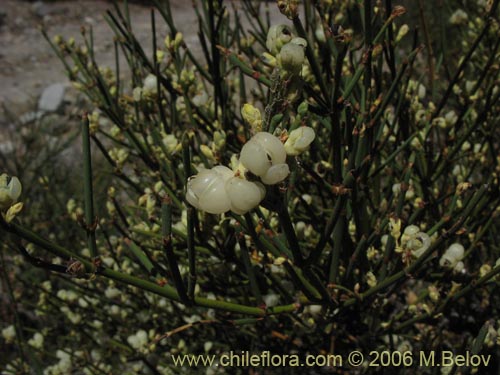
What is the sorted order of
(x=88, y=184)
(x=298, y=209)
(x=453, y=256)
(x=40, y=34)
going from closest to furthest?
(x=88, y=184), (x=453, y=256), (x=298, y=209), (x=40, y=34)

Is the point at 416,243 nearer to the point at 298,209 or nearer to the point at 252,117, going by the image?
the point at 252,117

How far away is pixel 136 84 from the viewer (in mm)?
1772

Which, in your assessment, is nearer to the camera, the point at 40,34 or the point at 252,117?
the point at 252,117

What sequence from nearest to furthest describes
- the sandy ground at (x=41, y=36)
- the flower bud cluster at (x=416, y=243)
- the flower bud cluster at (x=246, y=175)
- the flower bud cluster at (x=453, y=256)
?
the flower bud cluster at (x=246, y=175) → the flower bud cluster at (x=416, y=243) → the flower bud cluster at (x=453, y=256) → the sandy ground at (x=41, y=36)

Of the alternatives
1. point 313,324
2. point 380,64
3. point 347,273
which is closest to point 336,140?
point 347,273

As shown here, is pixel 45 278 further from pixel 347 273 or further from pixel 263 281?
pixel 347 273

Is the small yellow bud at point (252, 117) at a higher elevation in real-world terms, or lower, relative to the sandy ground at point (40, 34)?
higher

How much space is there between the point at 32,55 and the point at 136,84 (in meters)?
6.22

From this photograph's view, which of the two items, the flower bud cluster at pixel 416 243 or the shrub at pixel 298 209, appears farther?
the flower bud cluster at pixel 416 243

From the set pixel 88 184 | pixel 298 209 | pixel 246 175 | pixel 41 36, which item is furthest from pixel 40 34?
pixel 246 175

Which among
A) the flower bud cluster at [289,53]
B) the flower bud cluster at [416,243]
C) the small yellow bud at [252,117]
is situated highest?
the flower bud cluster at [289,53]

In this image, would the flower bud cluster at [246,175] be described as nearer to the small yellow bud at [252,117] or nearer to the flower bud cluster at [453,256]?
the small yellow bud at [252,117]

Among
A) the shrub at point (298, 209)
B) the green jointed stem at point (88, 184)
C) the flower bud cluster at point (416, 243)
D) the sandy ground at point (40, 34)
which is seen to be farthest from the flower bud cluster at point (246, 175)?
the sandy ground at point (40, 34)

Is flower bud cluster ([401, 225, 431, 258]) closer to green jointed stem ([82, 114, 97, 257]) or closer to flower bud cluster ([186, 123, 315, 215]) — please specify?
flower bud cluster ([186, 123, 315, 215])
